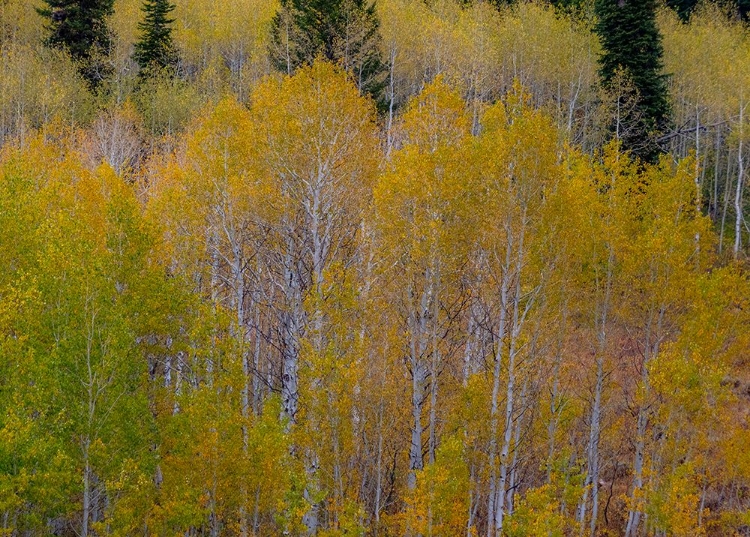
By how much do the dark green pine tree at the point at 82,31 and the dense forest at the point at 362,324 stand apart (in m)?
13.0

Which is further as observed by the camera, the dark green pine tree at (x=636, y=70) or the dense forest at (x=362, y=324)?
the dark green pine tree at (x=636, y=70)

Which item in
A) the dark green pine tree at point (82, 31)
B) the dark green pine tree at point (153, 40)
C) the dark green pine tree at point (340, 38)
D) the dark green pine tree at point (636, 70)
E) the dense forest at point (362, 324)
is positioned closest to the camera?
the dense forest at point (362, 324)

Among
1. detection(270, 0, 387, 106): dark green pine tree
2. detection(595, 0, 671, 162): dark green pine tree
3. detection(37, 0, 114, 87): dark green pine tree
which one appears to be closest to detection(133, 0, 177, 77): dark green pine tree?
detection(37, 0, 114, 87): dark green pine tree

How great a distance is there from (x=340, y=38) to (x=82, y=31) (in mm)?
23546

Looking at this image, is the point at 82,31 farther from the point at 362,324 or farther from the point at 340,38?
the point at 362,324

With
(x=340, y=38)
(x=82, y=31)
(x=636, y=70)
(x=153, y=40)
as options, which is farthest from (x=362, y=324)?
(x=82, y=31)

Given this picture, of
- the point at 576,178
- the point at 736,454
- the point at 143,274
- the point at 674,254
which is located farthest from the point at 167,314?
the point at 736,454

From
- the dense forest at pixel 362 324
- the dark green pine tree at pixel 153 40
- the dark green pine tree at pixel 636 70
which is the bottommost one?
the dense forest at pixel 362 324

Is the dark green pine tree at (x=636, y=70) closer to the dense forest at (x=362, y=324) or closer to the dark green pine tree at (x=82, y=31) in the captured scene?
the dense forest at (x=362, y=324)

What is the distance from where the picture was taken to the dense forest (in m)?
17.9

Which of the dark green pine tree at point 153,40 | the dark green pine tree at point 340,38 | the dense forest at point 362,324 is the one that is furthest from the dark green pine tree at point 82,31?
the dark green pine tree at point 340,38

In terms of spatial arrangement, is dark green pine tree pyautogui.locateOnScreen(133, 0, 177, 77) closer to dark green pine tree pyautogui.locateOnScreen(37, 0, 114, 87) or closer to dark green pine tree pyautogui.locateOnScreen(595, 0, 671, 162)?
dark green pine tree pyautogui.locateOnScreen(37, 0, 114, 87)

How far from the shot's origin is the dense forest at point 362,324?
58.7ft

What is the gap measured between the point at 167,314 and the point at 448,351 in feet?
29.6
